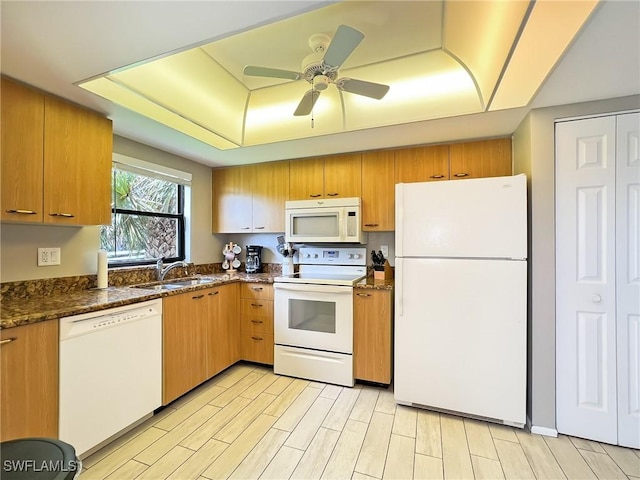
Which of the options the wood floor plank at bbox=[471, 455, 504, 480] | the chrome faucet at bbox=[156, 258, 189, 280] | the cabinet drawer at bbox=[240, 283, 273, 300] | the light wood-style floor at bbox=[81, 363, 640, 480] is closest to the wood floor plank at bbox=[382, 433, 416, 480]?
the light wood-style floor at bbox=[81, 363, 640, 480]

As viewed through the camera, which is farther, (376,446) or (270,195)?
(270,195)

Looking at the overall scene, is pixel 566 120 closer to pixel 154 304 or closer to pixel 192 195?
pixel 154 304

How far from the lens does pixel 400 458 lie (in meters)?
1.75

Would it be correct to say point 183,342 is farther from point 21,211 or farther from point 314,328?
point 21,211

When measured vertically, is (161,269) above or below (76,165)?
below

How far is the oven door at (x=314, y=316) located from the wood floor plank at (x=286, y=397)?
0.32 m

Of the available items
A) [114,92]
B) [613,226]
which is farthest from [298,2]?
[613,226]

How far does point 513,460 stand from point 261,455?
148 cm

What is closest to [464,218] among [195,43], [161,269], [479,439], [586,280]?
[586,280]

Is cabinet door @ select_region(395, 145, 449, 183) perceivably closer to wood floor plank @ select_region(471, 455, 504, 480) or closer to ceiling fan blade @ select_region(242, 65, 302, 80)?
ceiling fan blade @ select_region(242, 65, 302, 80)

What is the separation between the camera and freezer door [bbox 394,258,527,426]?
202 centimetres

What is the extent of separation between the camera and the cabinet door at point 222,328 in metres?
2.64

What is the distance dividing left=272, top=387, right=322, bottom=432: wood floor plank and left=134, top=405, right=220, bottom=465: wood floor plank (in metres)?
0.45

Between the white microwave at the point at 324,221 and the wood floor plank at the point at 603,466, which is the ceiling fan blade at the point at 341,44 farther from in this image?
the wood floor plank at the point at 603,466
